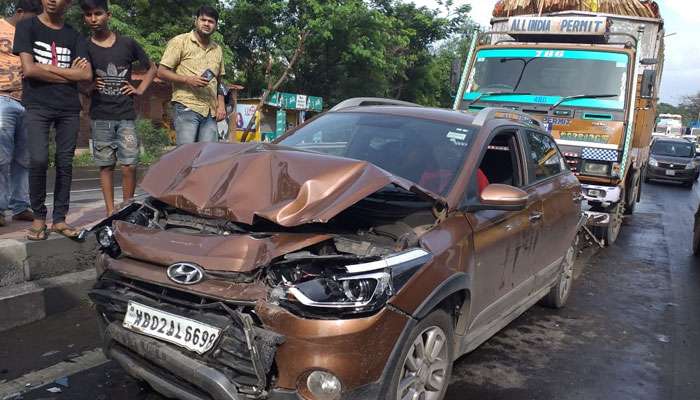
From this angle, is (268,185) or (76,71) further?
(76,71)

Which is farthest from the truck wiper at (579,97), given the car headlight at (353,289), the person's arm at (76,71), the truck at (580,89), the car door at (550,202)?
the car headlight at (353,289)

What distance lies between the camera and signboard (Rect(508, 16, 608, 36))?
26.1ft

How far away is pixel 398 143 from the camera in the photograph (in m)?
3.77

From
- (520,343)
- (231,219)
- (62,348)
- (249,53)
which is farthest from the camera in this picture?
(249,53)

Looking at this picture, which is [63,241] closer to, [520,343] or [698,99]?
[520,343]

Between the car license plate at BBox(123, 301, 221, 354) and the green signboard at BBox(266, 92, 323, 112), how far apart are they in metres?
21.3

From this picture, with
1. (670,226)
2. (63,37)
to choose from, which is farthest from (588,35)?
(63,37)

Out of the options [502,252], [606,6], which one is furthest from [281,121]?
[502,252]

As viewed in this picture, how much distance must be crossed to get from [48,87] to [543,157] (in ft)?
12.7

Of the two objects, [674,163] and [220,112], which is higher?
[220,112]

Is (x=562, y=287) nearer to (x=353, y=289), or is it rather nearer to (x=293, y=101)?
(x=353, y=289)

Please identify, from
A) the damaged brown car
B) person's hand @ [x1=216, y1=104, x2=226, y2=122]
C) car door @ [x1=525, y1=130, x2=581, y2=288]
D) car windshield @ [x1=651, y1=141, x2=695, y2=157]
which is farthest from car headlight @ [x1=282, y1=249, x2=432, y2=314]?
car windshield @ [x1=651, y1=141, x2=695, y2=157]

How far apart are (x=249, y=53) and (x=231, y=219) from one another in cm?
2204

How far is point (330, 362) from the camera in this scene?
2.38 metres
